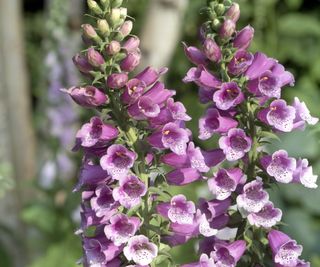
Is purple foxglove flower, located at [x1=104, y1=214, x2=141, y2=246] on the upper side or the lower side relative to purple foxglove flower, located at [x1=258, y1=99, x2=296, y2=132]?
lower

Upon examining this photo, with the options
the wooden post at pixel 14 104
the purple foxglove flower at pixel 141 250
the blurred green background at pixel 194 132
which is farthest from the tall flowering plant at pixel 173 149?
the wooden post at pixel 14 104

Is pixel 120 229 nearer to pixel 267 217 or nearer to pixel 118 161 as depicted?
pixel 118 161

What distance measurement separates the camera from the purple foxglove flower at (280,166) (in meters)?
1.74

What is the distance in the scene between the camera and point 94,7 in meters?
1.73

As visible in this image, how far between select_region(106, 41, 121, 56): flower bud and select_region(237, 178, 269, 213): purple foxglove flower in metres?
0.35

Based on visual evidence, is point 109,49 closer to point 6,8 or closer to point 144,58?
point 144,58

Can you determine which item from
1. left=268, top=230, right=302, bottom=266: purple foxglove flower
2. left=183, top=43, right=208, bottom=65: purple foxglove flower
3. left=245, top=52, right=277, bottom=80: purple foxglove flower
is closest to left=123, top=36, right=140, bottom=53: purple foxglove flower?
left=183, top=43, right=208, bottom=65: purple foxglove flower

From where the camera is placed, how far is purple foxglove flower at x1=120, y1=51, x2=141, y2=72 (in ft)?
5.69

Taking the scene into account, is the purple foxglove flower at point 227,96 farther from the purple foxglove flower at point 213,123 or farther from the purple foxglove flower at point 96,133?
the purple foxglove flower at point 96,133

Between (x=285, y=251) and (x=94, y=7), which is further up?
(x=94, y=7)

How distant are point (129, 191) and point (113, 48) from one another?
27cm

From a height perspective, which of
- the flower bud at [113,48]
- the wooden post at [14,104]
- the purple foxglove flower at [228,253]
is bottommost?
the wooden post at [14,104]

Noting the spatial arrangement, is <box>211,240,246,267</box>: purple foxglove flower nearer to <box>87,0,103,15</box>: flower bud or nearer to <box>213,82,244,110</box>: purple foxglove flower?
<box>213,82,244,110</box>: purple foxglove flower

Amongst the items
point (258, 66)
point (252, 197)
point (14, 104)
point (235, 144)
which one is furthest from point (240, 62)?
point (14, 104)
